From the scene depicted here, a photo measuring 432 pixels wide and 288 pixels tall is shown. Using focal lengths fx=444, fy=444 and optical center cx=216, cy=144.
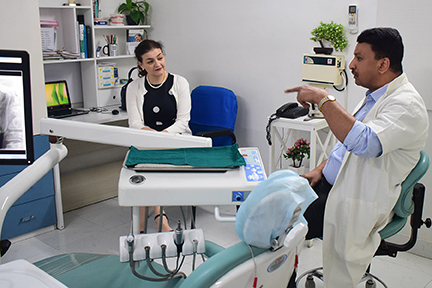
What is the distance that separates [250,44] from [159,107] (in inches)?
39.4

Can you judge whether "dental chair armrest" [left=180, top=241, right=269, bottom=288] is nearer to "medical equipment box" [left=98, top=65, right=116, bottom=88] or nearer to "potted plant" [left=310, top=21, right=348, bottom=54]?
"potted plant" [left=310, top=21, right=348, bottom=54]

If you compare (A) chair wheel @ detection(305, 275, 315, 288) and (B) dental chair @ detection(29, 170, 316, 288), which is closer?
(B) dental chair @ detection(29, 170, 316, 288)

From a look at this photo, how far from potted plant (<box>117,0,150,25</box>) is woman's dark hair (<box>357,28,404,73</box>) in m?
2.91

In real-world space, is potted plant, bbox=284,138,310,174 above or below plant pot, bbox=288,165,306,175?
above

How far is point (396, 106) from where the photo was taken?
1827 millimetres

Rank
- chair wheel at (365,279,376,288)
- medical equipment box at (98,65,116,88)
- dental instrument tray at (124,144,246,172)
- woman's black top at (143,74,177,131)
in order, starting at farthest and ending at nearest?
Result: medical equipment box at (98,65,116,88) → woman's black top at (143,74,177,131) → chair wheel at (365,279,376,288) → dental instrument tray at (124,144,246,172)

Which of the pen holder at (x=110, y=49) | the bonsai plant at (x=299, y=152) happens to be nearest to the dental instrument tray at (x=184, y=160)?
the bonsai plant at (x=299, y=152)

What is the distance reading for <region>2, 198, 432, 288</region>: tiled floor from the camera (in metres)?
2.65

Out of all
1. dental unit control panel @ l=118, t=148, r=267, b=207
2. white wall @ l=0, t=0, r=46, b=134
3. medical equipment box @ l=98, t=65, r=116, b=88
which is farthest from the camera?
medical equipment box @ l=98, t=65, r=116, b=88

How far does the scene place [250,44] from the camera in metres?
3.71

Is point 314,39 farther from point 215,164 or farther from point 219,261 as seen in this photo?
point 219,261

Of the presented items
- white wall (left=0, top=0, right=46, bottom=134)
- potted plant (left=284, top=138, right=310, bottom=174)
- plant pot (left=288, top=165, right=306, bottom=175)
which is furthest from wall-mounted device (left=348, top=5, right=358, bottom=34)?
white wall (left=0, top=0, right=46, bottom=134)

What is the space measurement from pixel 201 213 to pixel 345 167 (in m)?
1.71

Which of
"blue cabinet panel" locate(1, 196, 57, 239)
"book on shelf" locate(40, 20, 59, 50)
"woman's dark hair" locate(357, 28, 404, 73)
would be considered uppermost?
"book on shelf" locate(40, 20, 59, 50)
